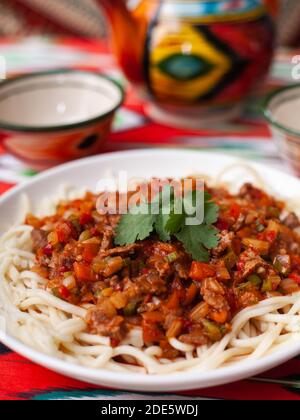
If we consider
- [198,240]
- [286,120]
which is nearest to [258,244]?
[198,240]

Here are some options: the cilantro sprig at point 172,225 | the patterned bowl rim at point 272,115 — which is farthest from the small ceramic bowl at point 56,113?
the cilantro sprig at point 172,225

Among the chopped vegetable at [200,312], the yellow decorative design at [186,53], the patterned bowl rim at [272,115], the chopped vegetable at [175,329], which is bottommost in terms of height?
the chopped vegetable at [175,329]

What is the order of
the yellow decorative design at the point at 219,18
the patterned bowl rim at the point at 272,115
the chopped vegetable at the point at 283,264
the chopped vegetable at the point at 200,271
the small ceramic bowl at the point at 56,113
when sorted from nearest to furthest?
the chopped vegetable at the point at 200,271, the chopped vegetable at the point at 283,264, the patterned bowl rim at the point at 272,115, the small ceramic bowl at the point at 56,113, the yellow decorative design at the point at 219,18

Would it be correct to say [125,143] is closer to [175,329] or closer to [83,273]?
[83,273]

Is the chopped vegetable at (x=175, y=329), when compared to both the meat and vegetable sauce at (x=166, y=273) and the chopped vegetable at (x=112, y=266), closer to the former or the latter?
the meat and vegetable sauce at (x=166, y=273)

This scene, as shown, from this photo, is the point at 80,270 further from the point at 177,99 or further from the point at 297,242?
the point at 177,99
